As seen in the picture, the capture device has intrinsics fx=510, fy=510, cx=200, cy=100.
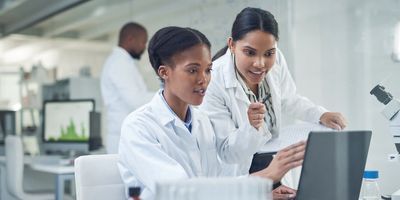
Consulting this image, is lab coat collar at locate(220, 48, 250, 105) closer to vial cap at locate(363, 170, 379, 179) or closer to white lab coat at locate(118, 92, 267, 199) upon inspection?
white lab coat at locate(118, 92, 267, 199)

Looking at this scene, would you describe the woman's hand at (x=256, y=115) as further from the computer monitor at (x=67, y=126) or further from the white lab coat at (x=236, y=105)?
the computer monitor at (x=67, y=126)

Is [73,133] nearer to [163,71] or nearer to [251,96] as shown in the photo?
[251,96]

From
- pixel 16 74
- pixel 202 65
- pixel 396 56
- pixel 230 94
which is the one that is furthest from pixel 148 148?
pixel 16 74

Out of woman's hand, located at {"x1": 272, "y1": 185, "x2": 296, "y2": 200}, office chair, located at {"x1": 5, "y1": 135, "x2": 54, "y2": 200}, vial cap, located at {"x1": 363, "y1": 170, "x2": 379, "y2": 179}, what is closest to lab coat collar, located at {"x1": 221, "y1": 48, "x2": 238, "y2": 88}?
woman's hand, located at {"x1": 272, "y1": 185, "x2": 296, "y2": 200}

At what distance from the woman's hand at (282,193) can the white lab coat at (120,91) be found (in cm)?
172

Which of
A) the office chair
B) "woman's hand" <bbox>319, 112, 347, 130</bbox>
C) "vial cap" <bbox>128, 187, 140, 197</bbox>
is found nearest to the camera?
"vial cap" <bbox>128, 187, 140, 197</bbox>

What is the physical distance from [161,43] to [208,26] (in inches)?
25.3

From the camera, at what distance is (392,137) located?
1635 millimetres

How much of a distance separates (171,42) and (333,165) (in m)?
0.49

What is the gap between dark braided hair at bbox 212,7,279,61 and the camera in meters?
1.45

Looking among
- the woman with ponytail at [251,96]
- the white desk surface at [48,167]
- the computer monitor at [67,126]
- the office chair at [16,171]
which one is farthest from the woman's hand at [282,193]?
the computer monitor at [67,126]

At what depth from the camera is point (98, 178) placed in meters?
1.40

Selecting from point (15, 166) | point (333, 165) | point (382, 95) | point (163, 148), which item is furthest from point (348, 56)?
point (15, 166)

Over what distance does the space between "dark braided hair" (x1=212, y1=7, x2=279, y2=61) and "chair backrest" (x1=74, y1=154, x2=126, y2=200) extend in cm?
43
